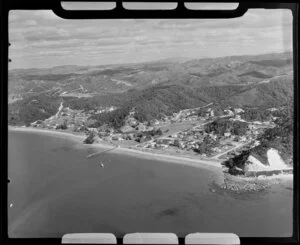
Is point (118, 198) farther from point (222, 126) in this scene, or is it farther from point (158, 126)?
point (222, 126)

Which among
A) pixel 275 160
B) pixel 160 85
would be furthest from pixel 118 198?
pixel 275 160

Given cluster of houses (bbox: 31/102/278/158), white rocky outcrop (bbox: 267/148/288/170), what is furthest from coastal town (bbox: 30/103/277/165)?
white rocky outcrop (bbox: 267/148/288/170)

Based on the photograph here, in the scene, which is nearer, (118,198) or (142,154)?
(118,198)

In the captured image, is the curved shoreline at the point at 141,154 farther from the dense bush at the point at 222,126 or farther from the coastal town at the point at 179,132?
Answer: the dense bush at the point at 222,126

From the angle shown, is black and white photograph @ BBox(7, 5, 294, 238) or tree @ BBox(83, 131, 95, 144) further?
tree @ BBox(83, 131, 95, 144)

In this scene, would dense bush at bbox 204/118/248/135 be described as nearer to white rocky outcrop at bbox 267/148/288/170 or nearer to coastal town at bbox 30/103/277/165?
coastal town at bbox 30/103/277/165

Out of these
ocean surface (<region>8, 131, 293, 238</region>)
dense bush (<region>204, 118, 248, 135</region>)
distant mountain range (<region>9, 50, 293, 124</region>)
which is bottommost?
ocean surface (<region>8, 131, 293, 238</region>)

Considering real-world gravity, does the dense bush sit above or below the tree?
above

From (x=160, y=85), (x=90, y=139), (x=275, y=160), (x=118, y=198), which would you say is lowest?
(x=118, y=198)
